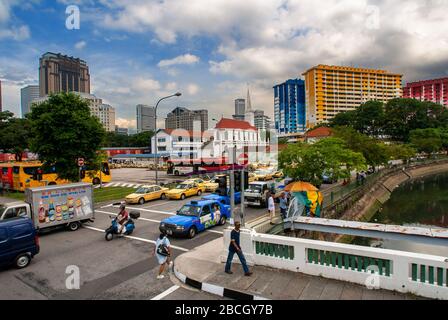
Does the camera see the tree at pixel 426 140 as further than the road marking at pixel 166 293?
Yes

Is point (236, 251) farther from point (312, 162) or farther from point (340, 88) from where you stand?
point (340, 88)

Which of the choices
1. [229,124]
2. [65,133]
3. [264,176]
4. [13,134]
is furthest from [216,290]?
[229,124]

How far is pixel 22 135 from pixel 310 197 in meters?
44.4

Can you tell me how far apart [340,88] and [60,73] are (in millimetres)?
140337

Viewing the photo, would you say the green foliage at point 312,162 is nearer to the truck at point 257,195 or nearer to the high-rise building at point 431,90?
the truck at point 257,195

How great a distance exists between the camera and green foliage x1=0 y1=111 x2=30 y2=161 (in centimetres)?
4419

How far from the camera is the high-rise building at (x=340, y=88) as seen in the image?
147 m

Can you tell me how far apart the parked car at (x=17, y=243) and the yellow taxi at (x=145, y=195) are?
11721 mm

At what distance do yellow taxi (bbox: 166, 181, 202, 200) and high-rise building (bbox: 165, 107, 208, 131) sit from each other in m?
146

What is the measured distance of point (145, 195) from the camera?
23.5 meters

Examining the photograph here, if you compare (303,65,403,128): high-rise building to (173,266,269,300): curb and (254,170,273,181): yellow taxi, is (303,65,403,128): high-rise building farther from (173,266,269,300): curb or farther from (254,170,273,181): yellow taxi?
(173,266,269,300): curb

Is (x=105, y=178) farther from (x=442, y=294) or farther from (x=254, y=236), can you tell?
(x=442, y=294)

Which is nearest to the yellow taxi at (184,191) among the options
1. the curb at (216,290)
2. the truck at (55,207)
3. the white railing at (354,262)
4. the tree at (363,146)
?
the truck at (55,207)

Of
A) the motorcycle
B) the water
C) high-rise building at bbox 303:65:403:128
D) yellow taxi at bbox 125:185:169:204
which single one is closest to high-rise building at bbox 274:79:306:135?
high-rise building at bbox 303:65:403:128
